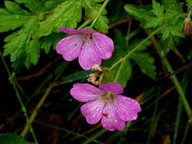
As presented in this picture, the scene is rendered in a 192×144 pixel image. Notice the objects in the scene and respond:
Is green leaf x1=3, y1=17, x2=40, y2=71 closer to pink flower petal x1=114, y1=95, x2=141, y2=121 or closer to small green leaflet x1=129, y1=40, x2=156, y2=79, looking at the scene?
pink flower petal x1=114, y1=95, x2=141, y2=121

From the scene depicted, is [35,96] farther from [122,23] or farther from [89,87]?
[89,87]

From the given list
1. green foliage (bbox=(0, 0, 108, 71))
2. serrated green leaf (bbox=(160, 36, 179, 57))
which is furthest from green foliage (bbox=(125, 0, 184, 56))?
green foliage (bbox=(0, 0, 108, 71))

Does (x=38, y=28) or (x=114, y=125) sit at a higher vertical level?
(x=38, y=28)

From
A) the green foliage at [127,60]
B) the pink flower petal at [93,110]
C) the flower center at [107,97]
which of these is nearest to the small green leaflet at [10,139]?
the pink flower petal at [93,110]

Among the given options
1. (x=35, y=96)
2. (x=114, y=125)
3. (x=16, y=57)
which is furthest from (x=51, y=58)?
(x=114, y=125)

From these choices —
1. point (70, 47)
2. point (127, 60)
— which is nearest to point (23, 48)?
point (70, 47)

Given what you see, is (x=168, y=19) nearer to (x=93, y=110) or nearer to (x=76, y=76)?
(x=93, y=110)

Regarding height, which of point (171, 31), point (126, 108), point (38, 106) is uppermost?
point (171, 31)
